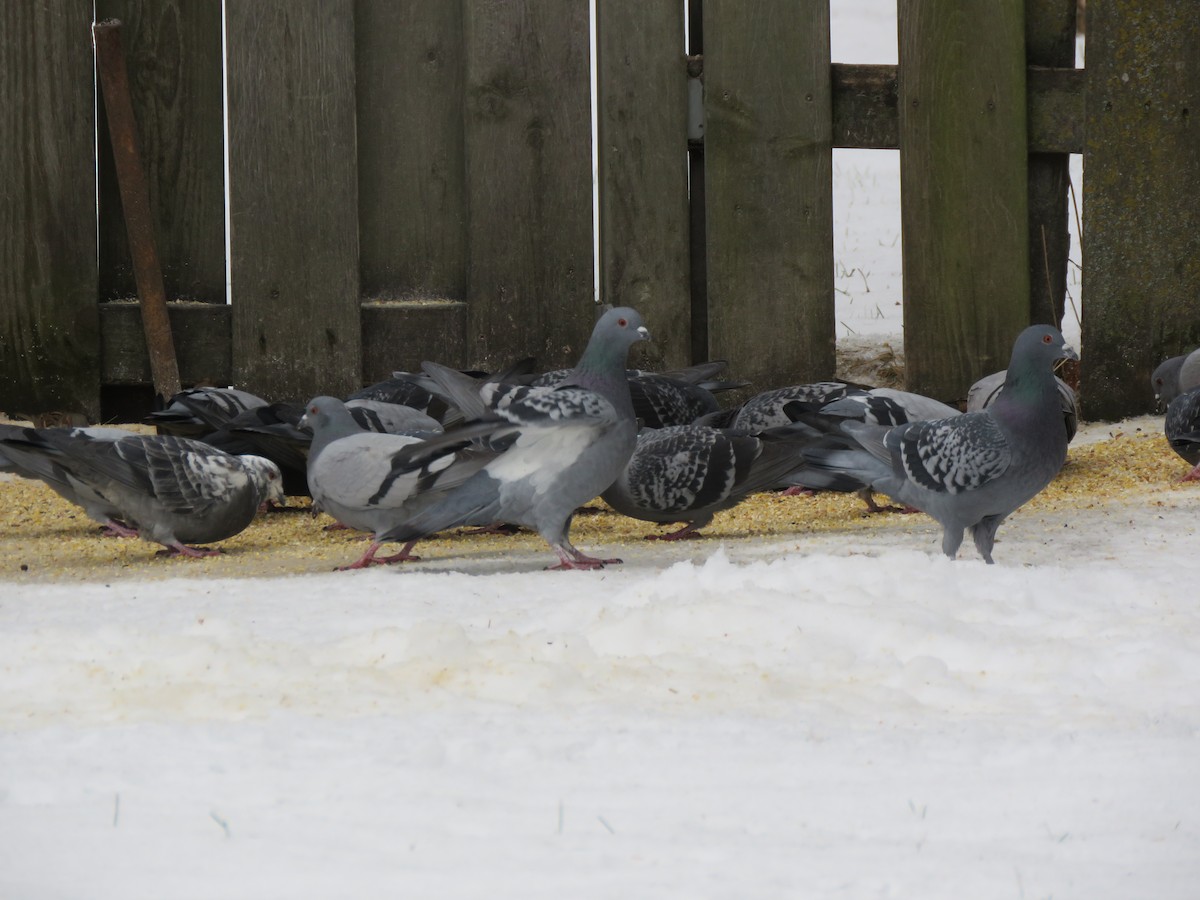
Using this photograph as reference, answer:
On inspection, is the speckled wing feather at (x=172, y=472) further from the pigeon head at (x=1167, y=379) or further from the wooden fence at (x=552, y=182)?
the pigeon head at (x=1167, y=379)

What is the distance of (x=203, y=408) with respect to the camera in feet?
19.4

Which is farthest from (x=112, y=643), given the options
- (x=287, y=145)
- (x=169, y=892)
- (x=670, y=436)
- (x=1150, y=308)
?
(x=1150, y=308)

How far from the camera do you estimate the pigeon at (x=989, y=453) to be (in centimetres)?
436

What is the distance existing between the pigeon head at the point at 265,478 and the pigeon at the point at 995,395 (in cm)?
282

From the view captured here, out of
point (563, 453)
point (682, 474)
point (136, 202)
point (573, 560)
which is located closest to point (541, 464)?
point (563, 453)

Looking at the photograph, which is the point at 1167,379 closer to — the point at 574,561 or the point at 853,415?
the point at 853,415

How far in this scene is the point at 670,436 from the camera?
17.9 feet

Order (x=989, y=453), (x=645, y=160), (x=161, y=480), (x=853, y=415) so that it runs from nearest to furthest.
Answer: (x=989, y=453) → (x=161, y=480) → (x=853, y=415) → (x=645, y=160)

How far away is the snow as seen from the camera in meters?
1.99

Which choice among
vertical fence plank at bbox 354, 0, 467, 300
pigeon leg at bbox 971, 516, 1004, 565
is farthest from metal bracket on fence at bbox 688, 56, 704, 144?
pigeon leg at bbox 971, 516, 1004, 565

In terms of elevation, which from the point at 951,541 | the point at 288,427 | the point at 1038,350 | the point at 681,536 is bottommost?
the point at 681,536

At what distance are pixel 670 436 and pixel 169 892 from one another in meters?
3.72

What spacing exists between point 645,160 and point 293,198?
60.5 inches

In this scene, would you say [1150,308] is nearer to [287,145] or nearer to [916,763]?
[287,145]
